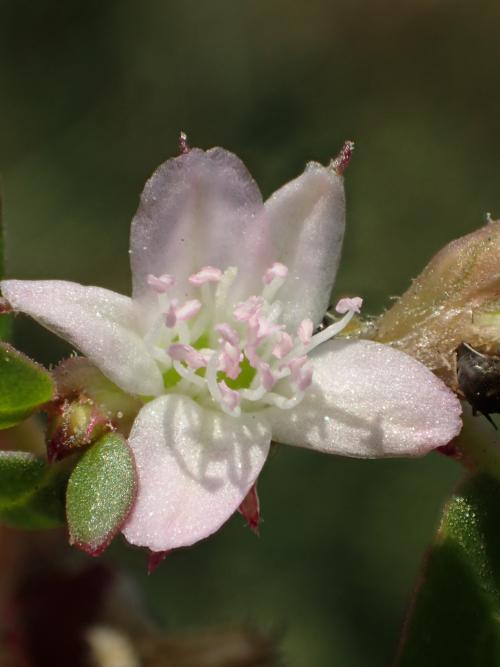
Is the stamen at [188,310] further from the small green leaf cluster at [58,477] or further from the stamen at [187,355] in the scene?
the small green leaf cluster at [58,477]

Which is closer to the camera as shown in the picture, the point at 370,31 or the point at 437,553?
the point at 437,553

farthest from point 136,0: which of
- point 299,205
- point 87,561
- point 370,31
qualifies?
point 299,205

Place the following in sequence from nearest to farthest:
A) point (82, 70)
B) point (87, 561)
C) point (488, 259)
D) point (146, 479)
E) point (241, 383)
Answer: point (146, 479) → point (488, 259) → point (241, 383) → point (87, 561) → point (82, 70)

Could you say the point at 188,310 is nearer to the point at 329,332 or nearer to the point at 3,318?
the point at 329,332

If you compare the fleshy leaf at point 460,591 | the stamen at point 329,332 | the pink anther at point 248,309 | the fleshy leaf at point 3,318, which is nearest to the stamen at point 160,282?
the pink anther at point 248,309

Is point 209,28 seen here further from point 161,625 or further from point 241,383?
point 241,383

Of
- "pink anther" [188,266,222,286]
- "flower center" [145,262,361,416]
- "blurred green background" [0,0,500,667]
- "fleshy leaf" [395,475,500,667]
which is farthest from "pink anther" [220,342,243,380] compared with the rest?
"blurred green background" [0,0,500,667]

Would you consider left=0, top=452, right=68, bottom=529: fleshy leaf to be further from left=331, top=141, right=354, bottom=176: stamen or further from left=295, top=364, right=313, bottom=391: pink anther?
left=331, top=141, right=354, bottom=176: stamen
